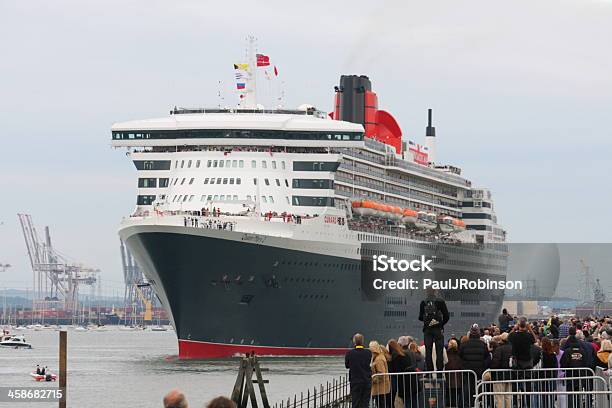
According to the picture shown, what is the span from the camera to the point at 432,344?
2098cm

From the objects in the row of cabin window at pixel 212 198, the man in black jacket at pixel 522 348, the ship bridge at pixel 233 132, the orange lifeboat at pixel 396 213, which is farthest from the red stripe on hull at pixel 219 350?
the man in black jacket at pixel 522 348

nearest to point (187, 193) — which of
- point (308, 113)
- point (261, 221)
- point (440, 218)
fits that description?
point (261, 221)

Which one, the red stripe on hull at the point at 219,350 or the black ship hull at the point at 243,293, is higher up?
the black ship hull at the point at 243,293

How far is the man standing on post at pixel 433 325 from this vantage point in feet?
68.2

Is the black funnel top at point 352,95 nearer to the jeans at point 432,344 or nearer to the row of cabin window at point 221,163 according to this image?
the row of cabin window at point 221,163

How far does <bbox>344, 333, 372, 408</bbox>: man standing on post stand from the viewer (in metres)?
19.1

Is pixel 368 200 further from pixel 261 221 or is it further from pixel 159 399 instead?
pixel 159 399

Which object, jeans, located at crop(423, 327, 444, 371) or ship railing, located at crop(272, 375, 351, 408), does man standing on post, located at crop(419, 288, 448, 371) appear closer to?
jeans, located at crop(423, 327, 444, 371)

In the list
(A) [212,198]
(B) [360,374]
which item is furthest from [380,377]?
(A) [212,198]

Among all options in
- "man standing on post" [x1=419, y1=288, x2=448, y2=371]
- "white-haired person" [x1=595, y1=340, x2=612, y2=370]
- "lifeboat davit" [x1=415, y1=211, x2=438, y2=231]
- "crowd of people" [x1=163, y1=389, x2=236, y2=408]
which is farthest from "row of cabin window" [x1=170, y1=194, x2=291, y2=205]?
"crowd of people" [x1=163, y1=389, x2=236, y2=408]

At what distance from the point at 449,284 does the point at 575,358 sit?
59.0 metres

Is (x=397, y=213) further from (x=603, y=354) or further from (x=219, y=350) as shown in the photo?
(x=603, y=354)

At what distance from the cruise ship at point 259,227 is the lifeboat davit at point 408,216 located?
6.80 feet

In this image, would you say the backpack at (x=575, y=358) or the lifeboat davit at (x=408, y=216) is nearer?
the backpack at (x=575, y=358)
